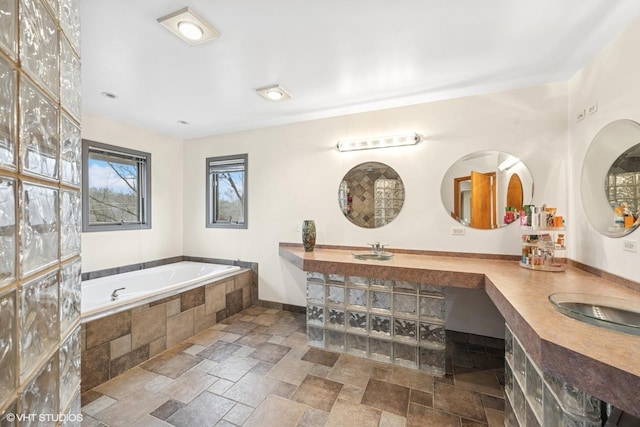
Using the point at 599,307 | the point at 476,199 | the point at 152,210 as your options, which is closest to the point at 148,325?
the point at 152,210

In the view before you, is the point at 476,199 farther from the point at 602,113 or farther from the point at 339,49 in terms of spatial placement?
the point at 339,49

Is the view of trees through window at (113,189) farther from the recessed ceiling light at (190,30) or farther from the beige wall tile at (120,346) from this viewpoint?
the recessed ceiling light at (190,30)

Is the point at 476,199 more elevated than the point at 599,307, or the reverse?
the point at 476,199

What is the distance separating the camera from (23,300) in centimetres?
52

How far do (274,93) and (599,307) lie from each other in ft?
8.75

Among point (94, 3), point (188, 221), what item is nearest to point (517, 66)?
point (94, 3)

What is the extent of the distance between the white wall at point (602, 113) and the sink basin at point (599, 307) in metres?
0.39

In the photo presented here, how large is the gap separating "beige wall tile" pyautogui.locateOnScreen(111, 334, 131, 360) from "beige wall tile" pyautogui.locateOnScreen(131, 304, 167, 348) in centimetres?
4

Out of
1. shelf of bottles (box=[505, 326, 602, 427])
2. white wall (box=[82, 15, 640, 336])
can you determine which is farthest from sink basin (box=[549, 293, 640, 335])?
white wall (box=[82, 15, 640, 336])

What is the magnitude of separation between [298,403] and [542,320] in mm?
1520

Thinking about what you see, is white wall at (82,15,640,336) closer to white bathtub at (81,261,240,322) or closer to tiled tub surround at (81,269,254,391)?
white bathtub at (81,261,240,322)

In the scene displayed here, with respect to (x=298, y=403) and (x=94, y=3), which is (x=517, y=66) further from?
(x=298, y=403)

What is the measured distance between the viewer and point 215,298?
3078 millimetres

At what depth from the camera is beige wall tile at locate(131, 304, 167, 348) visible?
226 cm
